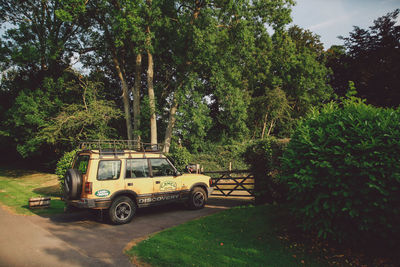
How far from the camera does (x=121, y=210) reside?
8.19 metres

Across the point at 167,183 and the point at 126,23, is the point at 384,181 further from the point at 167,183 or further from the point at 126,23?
the point at 126,23

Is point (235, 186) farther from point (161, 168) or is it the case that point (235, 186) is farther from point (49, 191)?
point (49, 191)

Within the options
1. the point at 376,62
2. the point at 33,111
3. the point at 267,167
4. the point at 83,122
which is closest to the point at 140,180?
the point at 267,167

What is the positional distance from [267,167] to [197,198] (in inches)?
124

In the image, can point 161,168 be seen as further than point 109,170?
Yes

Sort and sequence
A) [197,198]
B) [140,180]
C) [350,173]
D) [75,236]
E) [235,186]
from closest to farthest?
[350,173] < [75,236] < [140,180] < [197,198] < [235,186]

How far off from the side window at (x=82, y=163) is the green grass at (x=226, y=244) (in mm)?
3305

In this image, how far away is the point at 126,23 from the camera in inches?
640

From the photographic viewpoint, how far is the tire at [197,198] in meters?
10.1

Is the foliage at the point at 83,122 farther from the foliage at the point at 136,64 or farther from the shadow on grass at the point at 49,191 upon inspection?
the shadow on grass at the point at 49,191

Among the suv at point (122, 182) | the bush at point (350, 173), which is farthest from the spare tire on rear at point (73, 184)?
the bush at point (350, 173)

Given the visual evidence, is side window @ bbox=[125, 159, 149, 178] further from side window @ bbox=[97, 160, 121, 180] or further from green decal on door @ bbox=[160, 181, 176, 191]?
green decal on door @ bbox=[160, 181, 176, 191]

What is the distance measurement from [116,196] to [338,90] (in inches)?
1118

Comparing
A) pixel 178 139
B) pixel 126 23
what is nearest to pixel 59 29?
pixel 126 23
